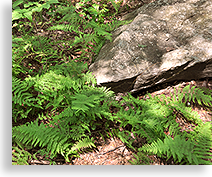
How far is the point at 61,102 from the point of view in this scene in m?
2.95

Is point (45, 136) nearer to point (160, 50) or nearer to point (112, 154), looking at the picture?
point (112, 154)

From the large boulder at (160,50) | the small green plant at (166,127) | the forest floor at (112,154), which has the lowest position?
the forest floor at (112,154)

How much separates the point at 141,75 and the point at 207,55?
1374 mm

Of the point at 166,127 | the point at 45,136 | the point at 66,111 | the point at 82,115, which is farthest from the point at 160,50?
the point at 45,136

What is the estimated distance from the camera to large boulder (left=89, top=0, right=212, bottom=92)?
9.62 ft

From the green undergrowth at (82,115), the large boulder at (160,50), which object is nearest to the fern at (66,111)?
the green undergrowth at (82,115)

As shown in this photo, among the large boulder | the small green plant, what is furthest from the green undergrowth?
the large boulder

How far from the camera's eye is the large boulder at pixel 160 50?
2.93 metres

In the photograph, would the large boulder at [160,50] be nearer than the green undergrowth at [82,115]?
No

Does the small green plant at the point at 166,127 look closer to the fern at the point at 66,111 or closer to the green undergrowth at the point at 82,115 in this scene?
the green undergrowth at the point at 82,115

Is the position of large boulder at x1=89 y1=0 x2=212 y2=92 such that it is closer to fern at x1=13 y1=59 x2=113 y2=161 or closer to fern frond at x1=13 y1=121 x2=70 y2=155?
fern at x1=13 y1=59 x2=113 y2=161

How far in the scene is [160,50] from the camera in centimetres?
311

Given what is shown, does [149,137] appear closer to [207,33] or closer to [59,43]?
[207,33]

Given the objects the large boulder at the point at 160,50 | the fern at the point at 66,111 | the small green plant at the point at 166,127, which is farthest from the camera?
the large boulder at the point at 160,50
